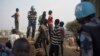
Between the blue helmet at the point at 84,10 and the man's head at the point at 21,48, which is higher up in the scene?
the blue helmet at the point at 84,10

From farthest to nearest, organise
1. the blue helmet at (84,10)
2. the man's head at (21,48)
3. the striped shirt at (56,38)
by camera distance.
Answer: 1. the striped shirt at (56,38)
2. the blue helmet at (84,10)
3. the man's head at (21,48)

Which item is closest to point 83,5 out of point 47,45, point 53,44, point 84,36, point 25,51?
point 84,36

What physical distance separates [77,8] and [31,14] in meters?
13.4

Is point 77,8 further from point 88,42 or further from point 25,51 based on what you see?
point 25,51

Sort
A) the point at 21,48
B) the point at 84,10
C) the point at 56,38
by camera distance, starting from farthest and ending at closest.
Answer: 1. the point at 56,38
2. the point at 84,10
3. the point at 21,48

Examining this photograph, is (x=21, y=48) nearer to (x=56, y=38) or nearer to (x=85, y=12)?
(x=85, y=12)

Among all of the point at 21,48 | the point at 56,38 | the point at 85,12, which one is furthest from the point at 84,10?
the point at 56,38

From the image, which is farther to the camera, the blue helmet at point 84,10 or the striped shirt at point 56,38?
the striped shirt at point 56,38

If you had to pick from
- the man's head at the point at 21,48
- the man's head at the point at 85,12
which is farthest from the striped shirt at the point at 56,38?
the man's head at the point at 21,48

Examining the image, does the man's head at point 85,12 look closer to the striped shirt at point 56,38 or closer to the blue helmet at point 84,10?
the blue helmet at point 84,10

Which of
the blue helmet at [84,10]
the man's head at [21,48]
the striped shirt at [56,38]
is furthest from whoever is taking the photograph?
the striped shirt at [56,38]

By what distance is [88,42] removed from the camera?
422 centimetres

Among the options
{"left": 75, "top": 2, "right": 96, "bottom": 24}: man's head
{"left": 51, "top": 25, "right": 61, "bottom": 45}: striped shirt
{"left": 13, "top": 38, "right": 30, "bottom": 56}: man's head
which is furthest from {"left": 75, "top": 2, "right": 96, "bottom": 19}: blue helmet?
{"left": 51, "top": 25, "right": 61, "bottom": 45}: striped shirt

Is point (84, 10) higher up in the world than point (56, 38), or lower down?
higher up
